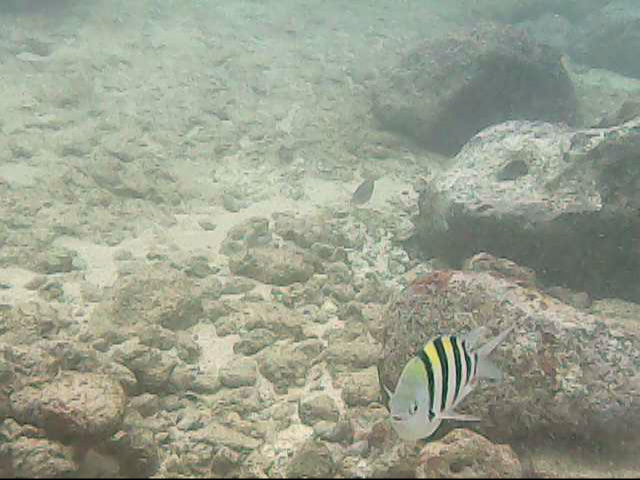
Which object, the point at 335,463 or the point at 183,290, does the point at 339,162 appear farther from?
the point at 335,463

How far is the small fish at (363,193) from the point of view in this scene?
25.6ft

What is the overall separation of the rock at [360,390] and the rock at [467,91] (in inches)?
269

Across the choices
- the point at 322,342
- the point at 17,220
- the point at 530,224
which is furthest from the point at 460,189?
the point at 17,220

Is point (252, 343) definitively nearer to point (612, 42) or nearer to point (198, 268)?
point (198, 268)

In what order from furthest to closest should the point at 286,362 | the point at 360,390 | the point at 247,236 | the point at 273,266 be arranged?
the point at 247,236 → the point at 273,266 → the point at 286,362 → the point at 360,390

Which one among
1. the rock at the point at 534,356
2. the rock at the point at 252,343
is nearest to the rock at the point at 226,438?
the rock at the point at 252,343

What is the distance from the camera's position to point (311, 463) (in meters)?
3.35

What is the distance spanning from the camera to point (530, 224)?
6.02 m

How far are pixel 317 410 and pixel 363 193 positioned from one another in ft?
14.0

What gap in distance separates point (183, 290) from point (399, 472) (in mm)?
3234

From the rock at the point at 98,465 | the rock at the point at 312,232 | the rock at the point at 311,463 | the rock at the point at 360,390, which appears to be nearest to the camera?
the rock at the point at 98,465

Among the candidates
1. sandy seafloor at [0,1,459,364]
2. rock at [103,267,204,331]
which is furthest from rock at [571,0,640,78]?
rock at [103,267,204,331]

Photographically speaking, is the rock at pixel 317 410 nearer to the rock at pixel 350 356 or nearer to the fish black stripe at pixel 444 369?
the rock at pixel 350 356

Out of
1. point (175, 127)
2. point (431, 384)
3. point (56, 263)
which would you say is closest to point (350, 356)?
point (431, 384)
